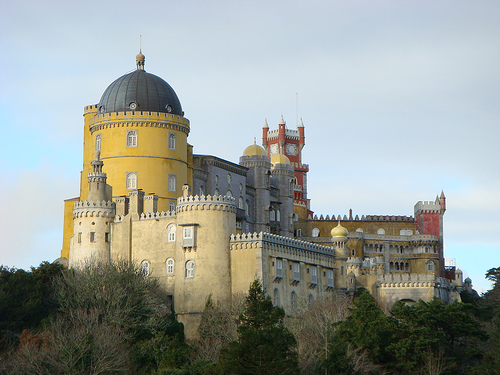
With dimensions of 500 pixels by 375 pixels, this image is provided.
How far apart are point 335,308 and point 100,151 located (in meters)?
24.8

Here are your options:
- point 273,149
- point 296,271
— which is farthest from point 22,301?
point 273,149

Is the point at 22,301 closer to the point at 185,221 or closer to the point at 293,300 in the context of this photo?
the point at 185,221

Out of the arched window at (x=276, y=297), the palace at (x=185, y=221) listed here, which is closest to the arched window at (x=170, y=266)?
the palace at (x=185, y=221)

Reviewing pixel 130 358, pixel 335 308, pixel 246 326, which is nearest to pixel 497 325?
pixel 335 308

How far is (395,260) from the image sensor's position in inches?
4801

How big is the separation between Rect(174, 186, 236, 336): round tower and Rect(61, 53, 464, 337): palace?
0.26 feet

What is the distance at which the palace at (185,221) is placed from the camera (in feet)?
273

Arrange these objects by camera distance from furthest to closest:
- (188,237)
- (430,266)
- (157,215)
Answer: (430,266), (157,215), (188,237)

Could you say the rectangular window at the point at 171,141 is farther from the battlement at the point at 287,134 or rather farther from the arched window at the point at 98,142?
the battlement at the point at 287,134

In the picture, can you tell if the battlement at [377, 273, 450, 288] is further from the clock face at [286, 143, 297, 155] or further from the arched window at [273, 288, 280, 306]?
the clock face at [286, 143, 297, 155]

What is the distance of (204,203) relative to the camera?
83.7 meters

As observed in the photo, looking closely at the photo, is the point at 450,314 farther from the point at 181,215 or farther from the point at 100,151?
the point at 100,151

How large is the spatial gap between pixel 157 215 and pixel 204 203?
5220 mm

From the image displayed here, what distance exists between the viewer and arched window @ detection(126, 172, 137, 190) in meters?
91.9
